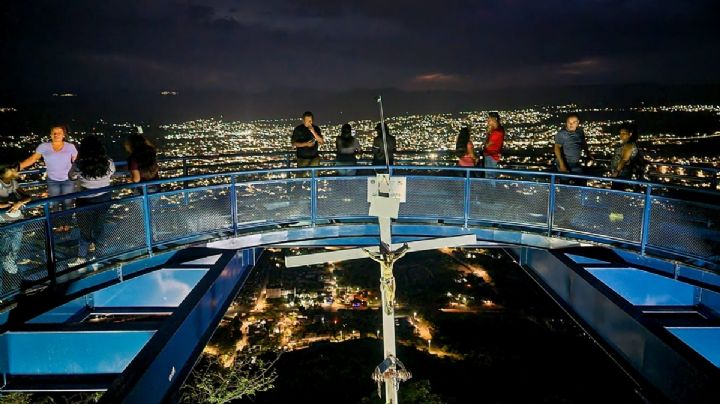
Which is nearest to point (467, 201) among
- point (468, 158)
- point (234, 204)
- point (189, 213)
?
point (468, 158)

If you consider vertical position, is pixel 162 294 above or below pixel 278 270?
above

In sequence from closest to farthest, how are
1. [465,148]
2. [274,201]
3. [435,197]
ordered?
[274,201] → [435,197] → [465,148]

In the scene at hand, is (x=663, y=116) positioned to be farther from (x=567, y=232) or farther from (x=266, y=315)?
(x=567, y=232)

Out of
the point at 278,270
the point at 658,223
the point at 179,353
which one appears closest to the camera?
the point at 179,353

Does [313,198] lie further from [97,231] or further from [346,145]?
[97,231]

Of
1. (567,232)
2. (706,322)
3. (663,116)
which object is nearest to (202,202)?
(567,232)

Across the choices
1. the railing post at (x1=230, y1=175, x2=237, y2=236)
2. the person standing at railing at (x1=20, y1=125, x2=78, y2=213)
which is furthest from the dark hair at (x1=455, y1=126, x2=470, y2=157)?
the person standing at railing at (x1=20, y1=125, x2=78, y2=213)
